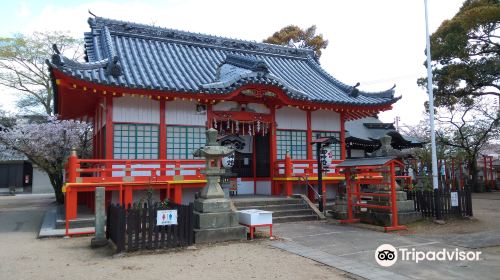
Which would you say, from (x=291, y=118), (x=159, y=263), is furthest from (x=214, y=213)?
(x=291, y=118)

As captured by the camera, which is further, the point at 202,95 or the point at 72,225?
the point at 202,95

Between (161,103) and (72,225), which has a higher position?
(161,103)

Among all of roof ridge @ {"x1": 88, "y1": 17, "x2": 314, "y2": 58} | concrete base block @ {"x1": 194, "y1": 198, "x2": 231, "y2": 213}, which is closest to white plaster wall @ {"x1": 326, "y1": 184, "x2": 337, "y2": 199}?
concrete base block @ {"x1": 194, "y1": 198, "x2": 231, "y2": 213}

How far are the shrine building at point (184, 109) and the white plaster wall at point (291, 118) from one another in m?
0.05

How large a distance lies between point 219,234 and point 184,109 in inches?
261

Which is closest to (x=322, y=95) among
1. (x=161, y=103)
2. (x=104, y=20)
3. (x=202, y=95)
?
(x=202, y=95)

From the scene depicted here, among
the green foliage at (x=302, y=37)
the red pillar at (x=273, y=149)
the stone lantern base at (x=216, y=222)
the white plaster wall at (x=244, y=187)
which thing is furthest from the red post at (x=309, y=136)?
the green foliage at (x=302, y=37)

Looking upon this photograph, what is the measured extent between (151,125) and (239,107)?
12.2 ft

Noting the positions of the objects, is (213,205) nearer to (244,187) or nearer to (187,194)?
(187,194)

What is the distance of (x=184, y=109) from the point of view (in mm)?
14953

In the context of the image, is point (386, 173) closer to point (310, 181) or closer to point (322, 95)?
point (310, 181)

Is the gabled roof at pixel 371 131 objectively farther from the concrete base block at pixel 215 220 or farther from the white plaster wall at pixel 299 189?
the concrete base block at pixel 215 220

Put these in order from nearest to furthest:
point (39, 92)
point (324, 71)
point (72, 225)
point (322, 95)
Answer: point (72, 225), point (322, 95), point (324, 71), point (39, 92)

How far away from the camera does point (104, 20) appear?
17938mm
